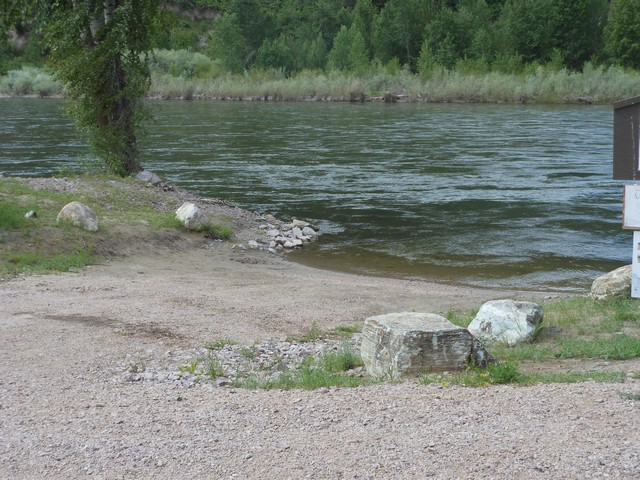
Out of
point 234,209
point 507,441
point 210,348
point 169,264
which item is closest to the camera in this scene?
point 507,441

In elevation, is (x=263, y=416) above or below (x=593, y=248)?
above

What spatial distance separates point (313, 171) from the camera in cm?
2667

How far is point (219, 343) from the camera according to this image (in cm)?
874

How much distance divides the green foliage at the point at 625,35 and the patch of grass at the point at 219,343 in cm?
7663

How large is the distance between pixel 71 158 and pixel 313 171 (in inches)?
310

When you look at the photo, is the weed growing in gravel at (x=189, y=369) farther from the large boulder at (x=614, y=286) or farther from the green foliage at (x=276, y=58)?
the green foliage at (x=276, y=58)

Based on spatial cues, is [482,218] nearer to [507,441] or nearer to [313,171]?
[313,171]

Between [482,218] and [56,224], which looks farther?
[482,218]

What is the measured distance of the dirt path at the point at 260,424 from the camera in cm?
525

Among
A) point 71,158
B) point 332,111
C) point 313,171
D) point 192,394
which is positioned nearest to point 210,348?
point 192,394

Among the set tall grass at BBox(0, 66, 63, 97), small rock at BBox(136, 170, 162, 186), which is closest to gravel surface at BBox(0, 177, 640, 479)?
small rock at BBox(136, 170, 162, 186)

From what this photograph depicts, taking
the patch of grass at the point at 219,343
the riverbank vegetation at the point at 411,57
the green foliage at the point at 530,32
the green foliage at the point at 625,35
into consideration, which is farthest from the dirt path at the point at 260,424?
the green foliage at the point at 530,32

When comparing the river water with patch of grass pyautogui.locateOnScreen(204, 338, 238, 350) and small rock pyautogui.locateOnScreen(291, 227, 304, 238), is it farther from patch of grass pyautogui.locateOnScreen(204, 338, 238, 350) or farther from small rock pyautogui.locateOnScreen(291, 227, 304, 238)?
patch of grass pyautogui.locateOnScreen(204, 338, 238, 350)

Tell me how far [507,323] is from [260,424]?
11.6ft
